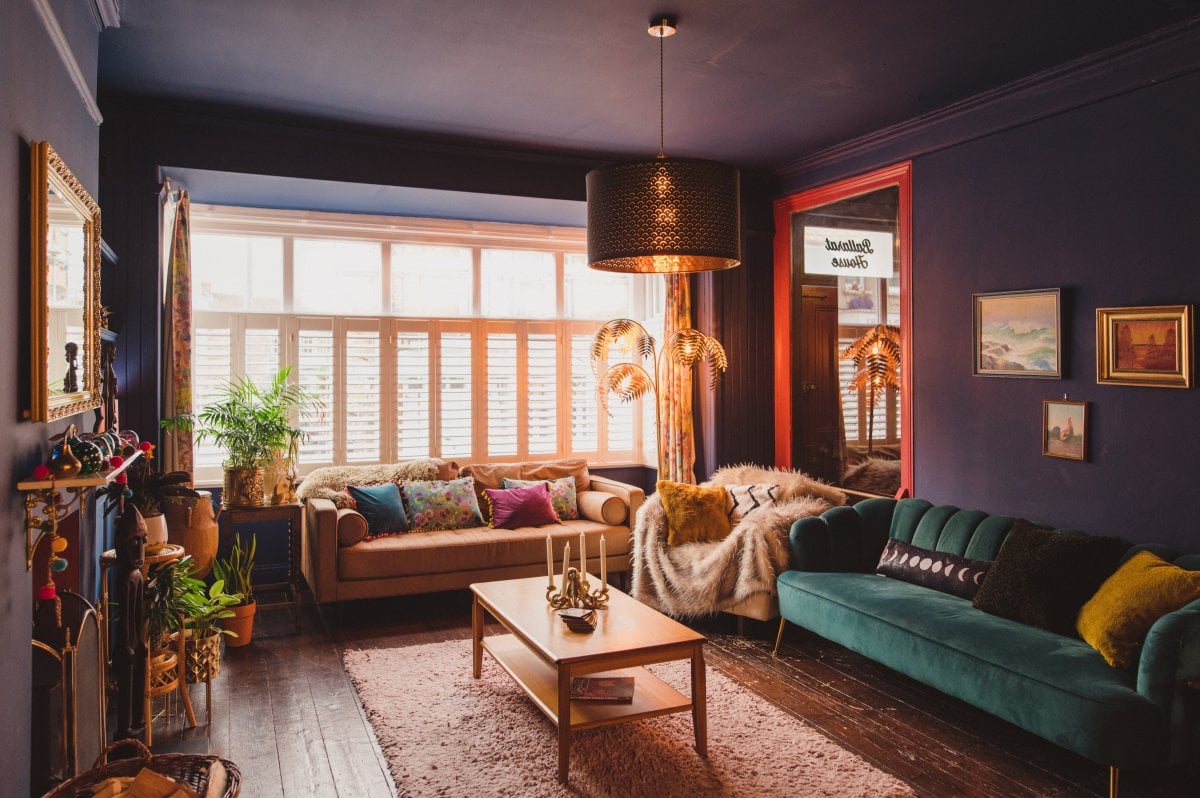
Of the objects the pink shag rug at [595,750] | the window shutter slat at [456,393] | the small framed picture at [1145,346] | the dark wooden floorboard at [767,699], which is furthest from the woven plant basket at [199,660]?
the small framed picture at [1145,346]

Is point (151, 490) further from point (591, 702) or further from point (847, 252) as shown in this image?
point (847, 252)

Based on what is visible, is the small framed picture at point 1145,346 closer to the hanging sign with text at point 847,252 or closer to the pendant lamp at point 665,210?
the hanging sign with text at point 847,252

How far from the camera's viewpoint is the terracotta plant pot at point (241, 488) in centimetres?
487

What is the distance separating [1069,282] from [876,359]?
1362 millimetres

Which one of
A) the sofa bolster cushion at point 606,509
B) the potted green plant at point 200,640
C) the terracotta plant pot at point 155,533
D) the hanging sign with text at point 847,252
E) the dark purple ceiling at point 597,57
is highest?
the dark purple ceiling at point 597,57

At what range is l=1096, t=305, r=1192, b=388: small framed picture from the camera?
346cm

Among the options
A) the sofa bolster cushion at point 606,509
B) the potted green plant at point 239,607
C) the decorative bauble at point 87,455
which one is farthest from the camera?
the sofa bolster cushion at point 606,509

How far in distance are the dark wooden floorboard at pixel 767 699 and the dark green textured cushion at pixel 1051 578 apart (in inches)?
18.5

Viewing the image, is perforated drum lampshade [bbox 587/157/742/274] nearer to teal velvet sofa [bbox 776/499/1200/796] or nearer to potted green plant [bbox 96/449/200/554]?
teal velvet sofa [bbox 776/499/1200/796]

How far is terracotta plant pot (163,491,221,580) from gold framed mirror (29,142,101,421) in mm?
1103

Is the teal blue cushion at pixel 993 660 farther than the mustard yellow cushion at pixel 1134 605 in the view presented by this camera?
No

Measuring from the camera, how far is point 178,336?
5066 millimetres

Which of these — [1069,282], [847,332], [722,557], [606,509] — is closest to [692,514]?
[722,557]

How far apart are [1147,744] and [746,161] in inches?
164
